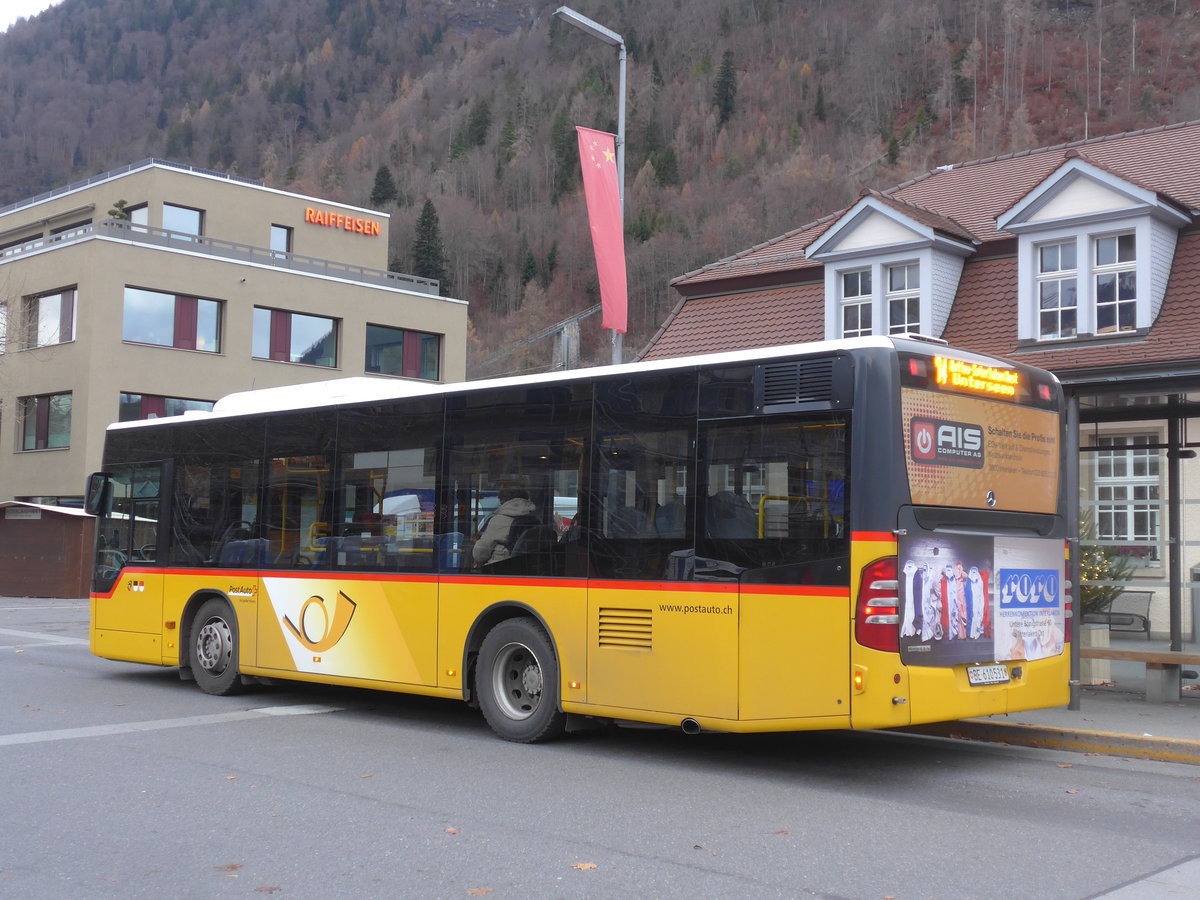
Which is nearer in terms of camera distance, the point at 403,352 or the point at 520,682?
the point at 520,682

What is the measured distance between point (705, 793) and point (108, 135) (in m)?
157

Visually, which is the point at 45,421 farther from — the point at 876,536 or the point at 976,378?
the point at 876,536

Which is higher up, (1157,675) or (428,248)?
(428,248)

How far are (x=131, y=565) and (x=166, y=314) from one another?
94.9ft

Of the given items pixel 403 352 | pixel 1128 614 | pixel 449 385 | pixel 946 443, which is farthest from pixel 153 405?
pixel 946 443

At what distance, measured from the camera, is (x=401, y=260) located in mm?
110000

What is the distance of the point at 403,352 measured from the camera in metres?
48.3

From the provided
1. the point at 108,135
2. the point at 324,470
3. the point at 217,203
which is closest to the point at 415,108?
the point at 108,135

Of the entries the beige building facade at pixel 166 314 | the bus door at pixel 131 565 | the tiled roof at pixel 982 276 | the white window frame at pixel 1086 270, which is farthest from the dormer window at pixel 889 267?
the beige building facade at pixel 166 314

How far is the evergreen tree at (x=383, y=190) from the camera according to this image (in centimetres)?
12244

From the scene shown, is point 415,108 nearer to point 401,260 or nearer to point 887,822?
point 401,260

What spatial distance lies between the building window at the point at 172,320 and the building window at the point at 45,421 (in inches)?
122

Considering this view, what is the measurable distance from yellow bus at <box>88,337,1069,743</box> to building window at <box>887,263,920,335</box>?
27.1 feet

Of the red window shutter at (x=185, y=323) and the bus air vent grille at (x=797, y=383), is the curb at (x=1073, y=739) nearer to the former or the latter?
the bus air vent grille at (x=797, y=383)
